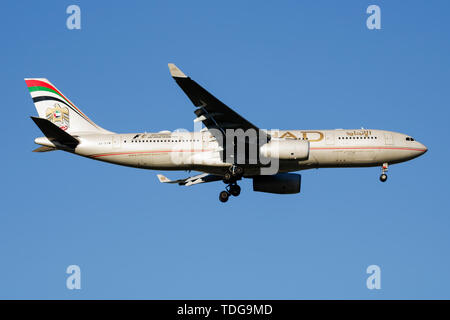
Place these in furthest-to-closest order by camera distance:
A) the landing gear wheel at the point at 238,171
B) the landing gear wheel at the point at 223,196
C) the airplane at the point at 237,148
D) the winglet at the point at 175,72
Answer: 1. the landing gear wheel at the point at 223,196
2. the landing gear wheel at the point at 238,171
3. the airplane at the point at 237,148
4. the winglet at the point at 175,72

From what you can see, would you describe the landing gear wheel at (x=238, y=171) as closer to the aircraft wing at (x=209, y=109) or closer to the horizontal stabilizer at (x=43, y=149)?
the aircraft wing at (x=209, y=109)

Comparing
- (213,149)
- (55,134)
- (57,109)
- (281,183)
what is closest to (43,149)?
(55,134)

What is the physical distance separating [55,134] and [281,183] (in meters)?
15.3

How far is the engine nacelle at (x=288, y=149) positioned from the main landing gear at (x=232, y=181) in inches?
99.5

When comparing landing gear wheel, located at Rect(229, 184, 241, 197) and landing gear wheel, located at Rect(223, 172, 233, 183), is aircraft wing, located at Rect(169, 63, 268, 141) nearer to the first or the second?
landing gear wheel, located at Rect(223, 172, 233, 183)

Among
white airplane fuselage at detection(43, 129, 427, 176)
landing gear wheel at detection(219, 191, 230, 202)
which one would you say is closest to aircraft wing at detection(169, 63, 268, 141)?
white airplane fuselage at detection(43, 129, 427, 176)

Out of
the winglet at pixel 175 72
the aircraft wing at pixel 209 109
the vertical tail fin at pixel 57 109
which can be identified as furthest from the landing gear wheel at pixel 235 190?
the winglet at pixel 175 72

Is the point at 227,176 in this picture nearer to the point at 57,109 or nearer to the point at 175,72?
the point at 175,72

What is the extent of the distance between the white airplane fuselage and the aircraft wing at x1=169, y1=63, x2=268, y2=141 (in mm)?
2168

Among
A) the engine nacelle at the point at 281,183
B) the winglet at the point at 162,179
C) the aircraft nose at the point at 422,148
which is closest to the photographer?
the aircraft nose at the point at 422,148

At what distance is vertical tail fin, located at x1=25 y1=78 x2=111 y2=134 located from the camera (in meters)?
47.2

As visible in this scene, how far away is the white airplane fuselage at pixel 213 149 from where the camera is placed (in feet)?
144

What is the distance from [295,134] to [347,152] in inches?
138

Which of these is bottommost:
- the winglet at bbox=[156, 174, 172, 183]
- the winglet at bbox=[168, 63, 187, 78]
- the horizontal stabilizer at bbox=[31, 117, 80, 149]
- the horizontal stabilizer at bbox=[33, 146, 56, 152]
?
the winglet at bbox=[156, 174, 172, 183]
